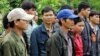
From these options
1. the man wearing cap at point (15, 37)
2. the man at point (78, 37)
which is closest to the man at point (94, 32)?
the man at point (78, 37)

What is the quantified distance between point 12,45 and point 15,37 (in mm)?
139

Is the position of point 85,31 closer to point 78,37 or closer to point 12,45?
point 78,37

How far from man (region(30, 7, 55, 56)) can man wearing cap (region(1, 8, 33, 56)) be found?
1049 millimetres

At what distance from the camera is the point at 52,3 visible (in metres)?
10.2

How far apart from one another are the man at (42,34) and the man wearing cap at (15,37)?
1.05 meters

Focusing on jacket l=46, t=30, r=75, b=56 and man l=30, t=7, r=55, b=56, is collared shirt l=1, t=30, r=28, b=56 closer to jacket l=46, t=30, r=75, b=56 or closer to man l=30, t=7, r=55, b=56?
jacket l=46, t=30, r=75, b=56

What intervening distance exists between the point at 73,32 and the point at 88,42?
0.69 meters

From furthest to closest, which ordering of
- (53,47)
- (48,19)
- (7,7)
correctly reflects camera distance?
(7,7) → (48,19) → (53,47)

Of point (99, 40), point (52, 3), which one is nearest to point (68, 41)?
point (99, 40)

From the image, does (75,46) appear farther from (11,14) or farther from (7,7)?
(7,7)

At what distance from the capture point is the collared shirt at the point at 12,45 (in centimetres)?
425

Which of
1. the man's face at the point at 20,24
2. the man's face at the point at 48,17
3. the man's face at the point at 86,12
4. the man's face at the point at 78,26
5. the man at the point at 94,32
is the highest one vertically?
the man's face at the point at 20,24

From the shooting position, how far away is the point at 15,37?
4379mm

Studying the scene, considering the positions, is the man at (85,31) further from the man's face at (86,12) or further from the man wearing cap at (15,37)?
the man wearing cap at (15,37)
